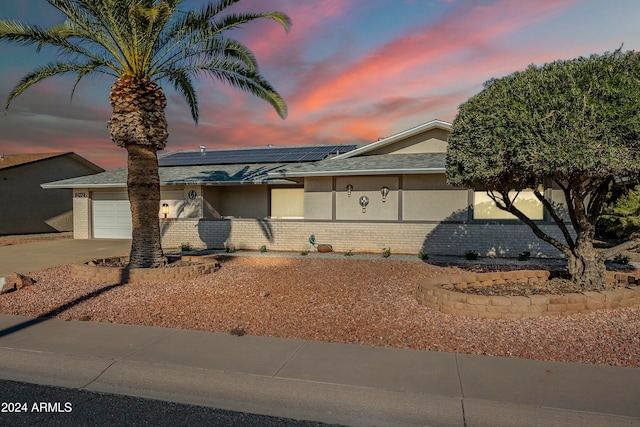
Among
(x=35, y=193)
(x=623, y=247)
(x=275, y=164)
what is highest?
(x=275, y=164)

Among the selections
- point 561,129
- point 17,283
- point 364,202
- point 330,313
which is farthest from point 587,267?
point 17,283

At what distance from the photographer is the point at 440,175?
49.1ft

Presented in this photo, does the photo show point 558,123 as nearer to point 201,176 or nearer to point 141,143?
point 141,143

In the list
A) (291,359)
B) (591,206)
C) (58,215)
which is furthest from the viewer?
(58,215)

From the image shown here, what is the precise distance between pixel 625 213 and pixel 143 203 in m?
14.9

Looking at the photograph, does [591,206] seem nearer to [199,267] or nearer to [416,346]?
[416,346]

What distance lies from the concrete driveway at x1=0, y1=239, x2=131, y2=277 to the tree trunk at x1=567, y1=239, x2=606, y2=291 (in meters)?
13.4

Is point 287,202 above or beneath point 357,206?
above

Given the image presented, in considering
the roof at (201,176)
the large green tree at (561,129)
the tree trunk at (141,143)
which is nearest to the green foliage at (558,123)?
the large green tree at (561,129)

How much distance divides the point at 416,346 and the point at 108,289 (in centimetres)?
689

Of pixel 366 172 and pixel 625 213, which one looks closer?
pixel 625 213

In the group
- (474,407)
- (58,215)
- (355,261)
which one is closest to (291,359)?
(474,407)

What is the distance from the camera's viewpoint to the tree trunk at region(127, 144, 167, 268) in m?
10.7

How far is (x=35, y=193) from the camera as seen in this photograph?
26672 mm
